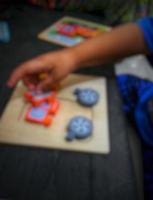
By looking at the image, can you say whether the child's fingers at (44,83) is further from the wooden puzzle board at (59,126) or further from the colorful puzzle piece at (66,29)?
the colorful puzzle piece at (66,29)

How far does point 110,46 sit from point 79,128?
0.67ft

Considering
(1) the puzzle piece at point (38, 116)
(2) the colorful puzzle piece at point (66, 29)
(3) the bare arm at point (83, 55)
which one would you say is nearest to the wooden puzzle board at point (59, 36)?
(2) the colorful puzzle piece at point (66, 29)

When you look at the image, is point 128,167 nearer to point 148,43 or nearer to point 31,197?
point 31,197

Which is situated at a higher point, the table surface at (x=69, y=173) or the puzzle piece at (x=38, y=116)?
the puzzle piece at (x=38, y=116)

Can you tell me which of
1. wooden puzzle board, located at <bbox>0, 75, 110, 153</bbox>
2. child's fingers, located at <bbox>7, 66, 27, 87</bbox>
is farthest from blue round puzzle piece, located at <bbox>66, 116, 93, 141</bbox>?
child's fingers, located at <bbox>7, 66, 27, 87</bbox>

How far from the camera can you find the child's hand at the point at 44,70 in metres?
0.50

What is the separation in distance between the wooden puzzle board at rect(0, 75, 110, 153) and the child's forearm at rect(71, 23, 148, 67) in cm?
7

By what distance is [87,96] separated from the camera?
0.50 m

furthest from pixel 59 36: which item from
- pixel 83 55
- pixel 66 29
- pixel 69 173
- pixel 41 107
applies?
pixel 69 173

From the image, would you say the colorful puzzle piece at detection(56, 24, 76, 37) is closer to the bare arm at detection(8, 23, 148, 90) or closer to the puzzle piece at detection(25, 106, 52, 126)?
the bare arm at detection(8, 23, 148, 90)

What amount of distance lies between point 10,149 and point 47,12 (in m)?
0.52

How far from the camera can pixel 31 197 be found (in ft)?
1.18

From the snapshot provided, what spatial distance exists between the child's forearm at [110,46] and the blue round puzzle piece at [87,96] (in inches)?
2.7

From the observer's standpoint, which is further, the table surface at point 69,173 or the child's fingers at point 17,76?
the child's fingers at point 17,76
